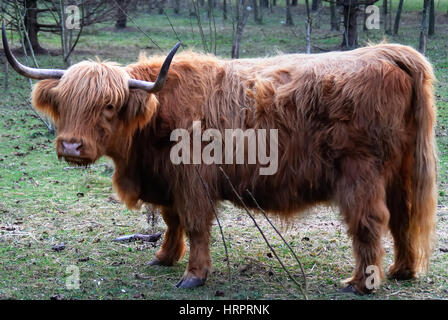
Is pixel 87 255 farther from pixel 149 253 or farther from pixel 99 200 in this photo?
pixel 99 200

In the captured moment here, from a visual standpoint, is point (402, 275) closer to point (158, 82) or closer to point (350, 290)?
point (350, 290)

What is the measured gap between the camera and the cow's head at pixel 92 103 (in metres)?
3.22

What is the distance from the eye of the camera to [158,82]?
3.28 metres

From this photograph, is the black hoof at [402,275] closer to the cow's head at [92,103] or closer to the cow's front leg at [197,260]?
the cow's front leg at [197,260]

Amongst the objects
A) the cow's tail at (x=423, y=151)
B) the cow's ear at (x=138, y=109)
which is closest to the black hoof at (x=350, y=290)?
the cow's tail at (x=423, y=151)

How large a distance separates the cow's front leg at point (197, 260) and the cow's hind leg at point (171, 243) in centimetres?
41

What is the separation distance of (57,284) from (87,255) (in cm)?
62

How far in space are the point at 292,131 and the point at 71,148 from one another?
127 cm

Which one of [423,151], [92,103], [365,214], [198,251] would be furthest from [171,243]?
[423,151]

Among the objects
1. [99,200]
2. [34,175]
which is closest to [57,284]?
[99,200]

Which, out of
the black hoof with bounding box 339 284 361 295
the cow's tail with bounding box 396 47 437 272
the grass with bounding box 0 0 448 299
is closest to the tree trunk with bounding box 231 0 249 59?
the grass with bounding box 0 0 448 299

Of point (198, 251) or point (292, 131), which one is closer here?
point (292, 131)

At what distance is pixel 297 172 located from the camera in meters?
3.42

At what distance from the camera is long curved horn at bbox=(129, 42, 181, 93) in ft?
10.5
